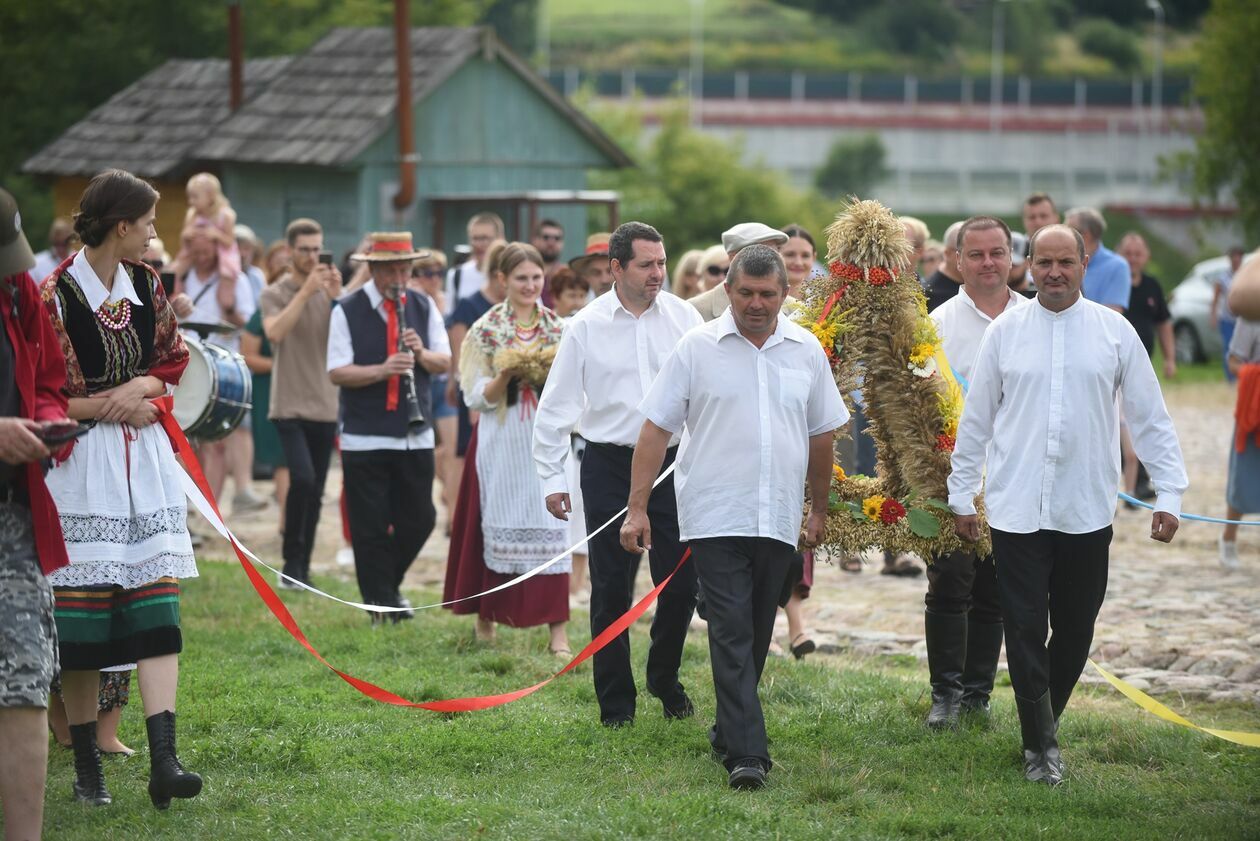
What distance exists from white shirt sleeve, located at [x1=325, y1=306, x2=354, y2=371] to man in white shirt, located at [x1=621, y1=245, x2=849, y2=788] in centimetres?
365

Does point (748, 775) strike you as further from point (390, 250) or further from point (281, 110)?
point (281, 110)

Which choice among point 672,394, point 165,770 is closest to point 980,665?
point 672,394

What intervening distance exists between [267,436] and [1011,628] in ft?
29.1

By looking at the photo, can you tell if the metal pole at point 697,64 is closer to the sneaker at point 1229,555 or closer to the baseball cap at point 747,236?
the sneaker at point 1229,555

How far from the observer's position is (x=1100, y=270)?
12.3 metres

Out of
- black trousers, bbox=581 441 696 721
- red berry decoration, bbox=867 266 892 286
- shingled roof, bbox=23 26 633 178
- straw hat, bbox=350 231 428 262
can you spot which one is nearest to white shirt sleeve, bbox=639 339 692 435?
black trousers, bbox=581 441 696 721

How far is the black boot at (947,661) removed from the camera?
746cm

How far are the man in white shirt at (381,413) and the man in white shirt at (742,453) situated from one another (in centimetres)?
352

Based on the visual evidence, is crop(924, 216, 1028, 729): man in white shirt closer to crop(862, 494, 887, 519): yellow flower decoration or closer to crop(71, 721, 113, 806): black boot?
crop(862, 494, 887, 519): yellow flower decoration

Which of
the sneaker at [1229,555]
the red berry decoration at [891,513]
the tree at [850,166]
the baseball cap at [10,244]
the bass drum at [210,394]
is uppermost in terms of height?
the tree at [850,166]

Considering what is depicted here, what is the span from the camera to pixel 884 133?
85.3m

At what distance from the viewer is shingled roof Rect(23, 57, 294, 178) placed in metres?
25.4

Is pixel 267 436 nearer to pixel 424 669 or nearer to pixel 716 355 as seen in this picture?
pixel 424 669

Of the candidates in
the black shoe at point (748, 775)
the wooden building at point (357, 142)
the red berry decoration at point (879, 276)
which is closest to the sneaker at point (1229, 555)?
the red berry decoration at point (879, 276)
